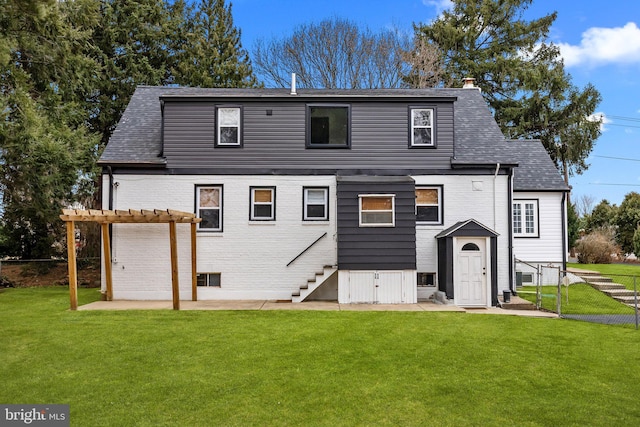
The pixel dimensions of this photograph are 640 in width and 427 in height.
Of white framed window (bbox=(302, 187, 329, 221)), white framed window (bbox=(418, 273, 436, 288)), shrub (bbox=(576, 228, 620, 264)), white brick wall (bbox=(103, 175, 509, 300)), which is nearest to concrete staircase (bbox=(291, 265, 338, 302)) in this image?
white brick wall (bbox=(103, 175, 509, 300))

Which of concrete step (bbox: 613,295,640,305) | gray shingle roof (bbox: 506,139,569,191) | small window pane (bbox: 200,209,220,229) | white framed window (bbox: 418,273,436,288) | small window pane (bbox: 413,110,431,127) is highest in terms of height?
small window pane (bbox: 413,110,431,127)

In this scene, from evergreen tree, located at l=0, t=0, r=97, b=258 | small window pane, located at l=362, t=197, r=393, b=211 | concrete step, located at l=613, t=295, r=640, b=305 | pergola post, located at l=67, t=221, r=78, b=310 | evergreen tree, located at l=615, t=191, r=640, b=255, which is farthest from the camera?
evergreen tree, located at l=615, t=191, r=640, b=255

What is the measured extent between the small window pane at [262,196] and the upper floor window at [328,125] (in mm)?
2151

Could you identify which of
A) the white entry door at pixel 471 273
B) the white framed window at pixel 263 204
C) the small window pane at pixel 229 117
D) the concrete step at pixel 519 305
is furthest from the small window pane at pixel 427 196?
the small window pane at pixel 229 117

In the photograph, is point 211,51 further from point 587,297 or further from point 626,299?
point 626,299

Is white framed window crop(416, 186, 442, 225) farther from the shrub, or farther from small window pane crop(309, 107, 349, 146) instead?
the shrub

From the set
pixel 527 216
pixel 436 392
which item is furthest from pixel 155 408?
pixel 527 216

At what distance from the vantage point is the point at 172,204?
51.2ft

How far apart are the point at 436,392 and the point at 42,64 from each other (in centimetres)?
2244

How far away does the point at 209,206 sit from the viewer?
15719 millimetres

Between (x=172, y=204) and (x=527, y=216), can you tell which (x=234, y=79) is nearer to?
(x=172, y=204)

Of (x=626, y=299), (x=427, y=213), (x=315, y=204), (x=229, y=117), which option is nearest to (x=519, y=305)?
(x=427, y=213)

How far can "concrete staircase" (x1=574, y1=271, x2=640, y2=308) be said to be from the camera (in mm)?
15536

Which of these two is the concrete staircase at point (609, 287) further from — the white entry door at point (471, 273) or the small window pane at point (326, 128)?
the small window pane at point (326, 128)
